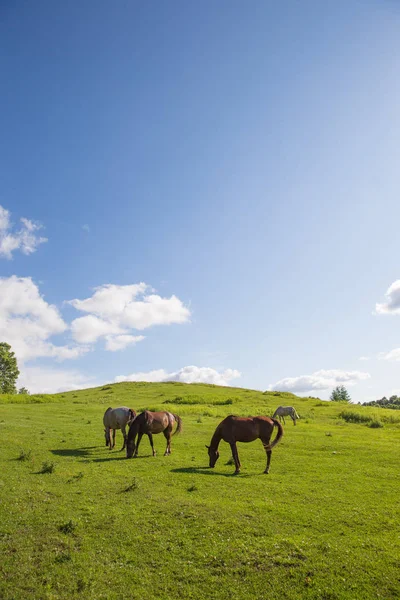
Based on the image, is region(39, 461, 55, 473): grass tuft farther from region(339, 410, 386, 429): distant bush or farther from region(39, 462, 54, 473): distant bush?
region(339, 410, 386, 429): distant bush

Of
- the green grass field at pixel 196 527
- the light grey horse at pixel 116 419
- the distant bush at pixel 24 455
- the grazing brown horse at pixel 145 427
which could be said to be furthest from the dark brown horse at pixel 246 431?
the distant bush at pixel 24 455

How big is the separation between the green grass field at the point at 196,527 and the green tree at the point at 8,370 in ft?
220

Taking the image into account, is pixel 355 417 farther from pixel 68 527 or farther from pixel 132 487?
pixel 68 527

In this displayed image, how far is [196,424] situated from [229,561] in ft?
79.0

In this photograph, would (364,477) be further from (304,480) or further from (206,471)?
(206,471)

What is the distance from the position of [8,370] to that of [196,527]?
8107cm

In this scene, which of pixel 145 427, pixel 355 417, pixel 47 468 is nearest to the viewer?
pixel 47 468

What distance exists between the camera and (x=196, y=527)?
9.80 metres

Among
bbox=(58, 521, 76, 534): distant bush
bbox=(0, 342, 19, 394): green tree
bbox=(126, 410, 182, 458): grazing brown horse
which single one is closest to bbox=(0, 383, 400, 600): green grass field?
bbox=(58, 521, 76, 534): distant bush

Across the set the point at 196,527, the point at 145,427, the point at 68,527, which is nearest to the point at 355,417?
the point at 145,427

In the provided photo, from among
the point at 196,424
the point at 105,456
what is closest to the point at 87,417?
the point at 196,424

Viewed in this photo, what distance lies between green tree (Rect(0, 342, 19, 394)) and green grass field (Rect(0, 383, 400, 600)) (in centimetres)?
6705

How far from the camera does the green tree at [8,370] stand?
77125mm

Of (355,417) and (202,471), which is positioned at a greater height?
(355,417)
